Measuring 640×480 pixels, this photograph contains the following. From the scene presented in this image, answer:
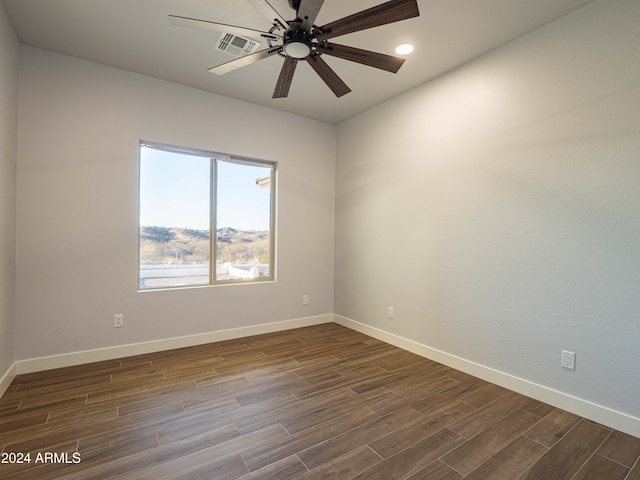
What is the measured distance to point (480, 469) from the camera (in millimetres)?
A: 1677

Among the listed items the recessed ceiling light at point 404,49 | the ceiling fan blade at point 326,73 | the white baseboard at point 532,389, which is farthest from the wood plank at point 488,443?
the recessed ceiling light at point 404,49

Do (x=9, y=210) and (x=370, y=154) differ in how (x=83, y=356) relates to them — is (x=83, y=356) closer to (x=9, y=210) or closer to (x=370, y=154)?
(x=9, y=210)

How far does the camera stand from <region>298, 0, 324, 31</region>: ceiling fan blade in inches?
61.7

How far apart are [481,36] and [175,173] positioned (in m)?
3.22

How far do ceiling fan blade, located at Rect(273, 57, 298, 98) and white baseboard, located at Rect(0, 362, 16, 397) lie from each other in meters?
3.03

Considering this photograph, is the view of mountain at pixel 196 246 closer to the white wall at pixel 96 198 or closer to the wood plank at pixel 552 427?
the white wall at pixel 96 198

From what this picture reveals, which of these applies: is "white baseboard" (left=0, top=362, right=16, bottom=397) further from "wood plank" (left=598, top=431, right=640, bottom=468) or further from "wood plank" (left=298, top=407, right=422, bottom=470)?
"wood plank" (left=598, top=431, right=640, bottom=468)

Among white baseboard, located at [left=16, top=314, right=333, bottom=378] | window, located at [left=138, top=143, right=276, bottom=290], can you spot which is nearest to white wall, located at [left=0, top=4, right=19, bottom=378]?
white baseboard, located at [left=16, top=314, right=333, bottom=378]

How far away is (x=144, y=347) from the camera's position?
3256 millimetres

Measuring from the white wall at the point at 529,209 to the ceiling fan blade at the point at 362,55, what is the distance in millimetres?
1259

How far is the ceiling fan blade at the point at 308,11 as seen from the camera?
Answer: 1566 millimetres

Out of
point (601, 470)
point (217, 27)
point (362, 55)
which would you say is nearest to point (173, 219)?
point (217, 27)

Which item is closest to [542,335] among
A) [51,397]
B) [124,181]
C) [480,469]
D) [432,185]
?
[480,469]

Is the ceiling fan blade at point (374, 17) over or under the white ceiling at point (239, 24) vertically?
under
